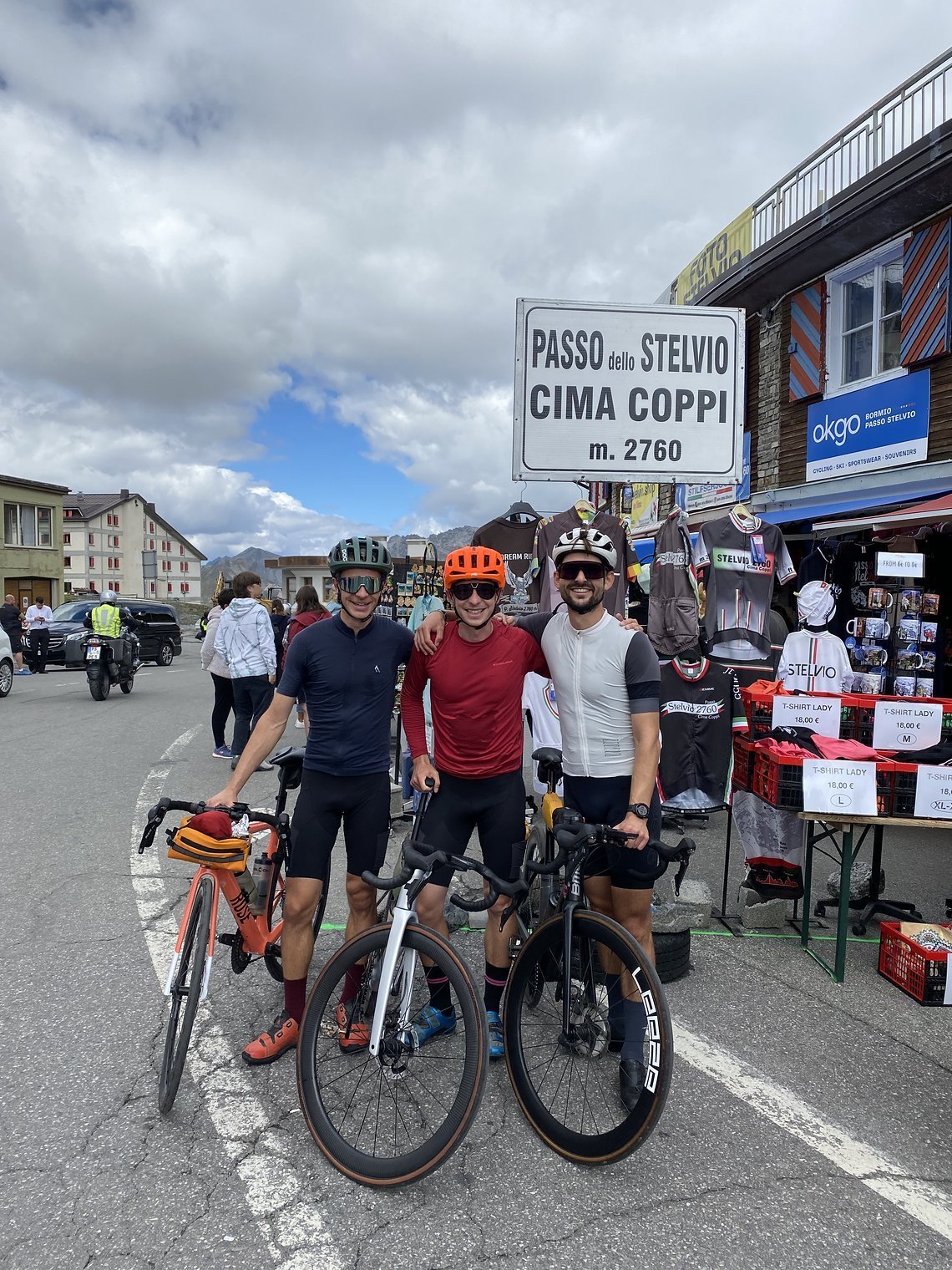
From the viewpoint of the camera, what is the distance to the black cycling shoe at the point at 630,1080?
111 inches

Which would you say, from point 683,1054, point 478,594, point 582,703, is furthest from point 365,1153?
point 478,594

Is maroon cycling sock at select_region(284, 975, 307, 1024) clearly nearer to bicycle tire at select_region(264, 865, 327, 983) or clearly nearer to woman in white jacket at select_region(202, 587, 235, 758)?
bicycle tire at select_region(264, 865, 327, 983)

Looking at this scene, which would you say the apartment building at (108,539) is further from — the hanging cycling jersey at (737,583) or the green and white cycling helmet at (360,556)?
the green and white cycling helmet at (360,556)

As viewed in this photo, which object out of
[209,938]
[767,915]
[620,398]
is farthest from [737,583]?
[209,938]

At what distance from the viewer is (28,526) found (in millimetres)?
41094

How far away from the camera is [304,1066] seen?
2.83m

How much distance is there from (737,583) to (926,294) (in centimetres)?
663

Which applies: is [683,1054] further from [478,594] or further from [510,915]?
[478,594]

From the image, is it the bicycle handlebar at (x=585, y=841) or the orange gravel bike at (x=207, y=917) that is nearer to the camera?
the bicycle handlebar at (x=585, y=841)

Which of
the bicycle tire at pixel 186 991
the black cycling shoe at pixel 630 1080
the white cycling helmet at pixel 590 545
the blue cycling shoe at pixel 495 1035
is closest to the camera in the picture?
the black cycling shoe at pixel 630 1080

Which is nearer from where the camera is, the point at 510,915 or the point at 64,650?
the point at 510,915

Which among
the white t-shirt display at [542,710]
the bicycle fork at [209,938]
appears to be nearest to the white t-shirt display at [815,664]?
the white t-shirt display at [542,710]

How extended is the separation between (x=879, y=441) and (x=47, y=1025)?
38.6 feet

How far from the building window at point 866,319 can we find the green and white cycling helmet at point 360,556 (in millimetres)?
10200
